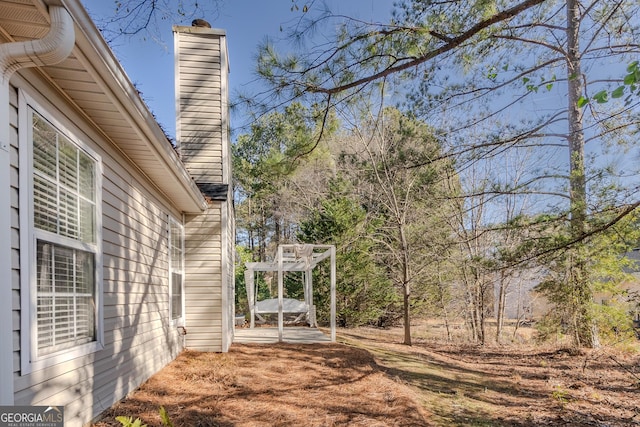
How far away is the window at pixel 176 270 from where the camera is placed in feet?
16.5

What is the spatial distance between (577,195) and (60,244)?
283 inches

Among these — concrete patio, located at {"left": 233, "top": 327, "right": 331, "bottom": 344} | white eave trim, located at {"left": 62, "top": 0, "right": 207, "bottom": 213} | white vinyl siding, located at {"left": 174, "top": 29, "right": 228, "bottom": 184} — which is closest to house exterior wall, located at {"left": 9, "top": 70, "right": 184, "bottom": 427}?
white eave trim, located at {"left": 62, "top": 0, "right": 207, "bottom": 213}

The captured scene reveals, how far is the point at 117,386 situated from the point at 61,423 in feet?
3.13

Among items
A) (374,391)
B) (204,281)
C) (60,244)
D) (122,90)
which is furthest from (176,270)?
(122,90)

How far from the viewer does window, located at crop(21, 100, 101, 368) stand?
2.05 m

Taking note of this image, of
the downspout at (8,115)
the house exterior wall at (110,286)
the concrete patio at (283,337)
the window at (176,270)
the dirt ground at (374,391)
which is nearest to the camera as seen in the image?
the downspout at (8,115)

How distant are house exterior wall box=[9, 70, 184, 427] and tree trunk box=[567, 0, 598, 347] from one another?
5.81 metres

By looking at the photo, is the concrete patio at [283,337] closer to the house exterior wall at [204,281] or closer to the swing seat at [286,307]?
the swing seat at [286,307]

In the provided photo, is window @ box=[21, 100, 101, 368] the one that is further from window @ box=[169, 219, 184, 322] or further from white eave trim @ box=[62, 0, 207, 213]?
window @ box=[169, 219, 184, 322]

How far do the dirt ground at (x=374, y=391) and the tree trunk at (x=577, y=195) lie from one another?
526mm

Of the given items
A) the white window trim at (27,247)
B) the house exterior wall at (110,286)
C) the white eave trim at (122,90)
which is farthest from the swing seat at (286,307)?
the white window trim at (27,247)

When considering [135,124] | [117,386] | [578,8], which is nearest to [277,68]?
[135,124]

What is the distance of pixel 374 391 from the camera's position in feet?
13.5

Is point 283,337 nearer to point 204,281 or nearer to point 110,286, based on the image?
point 204,281
